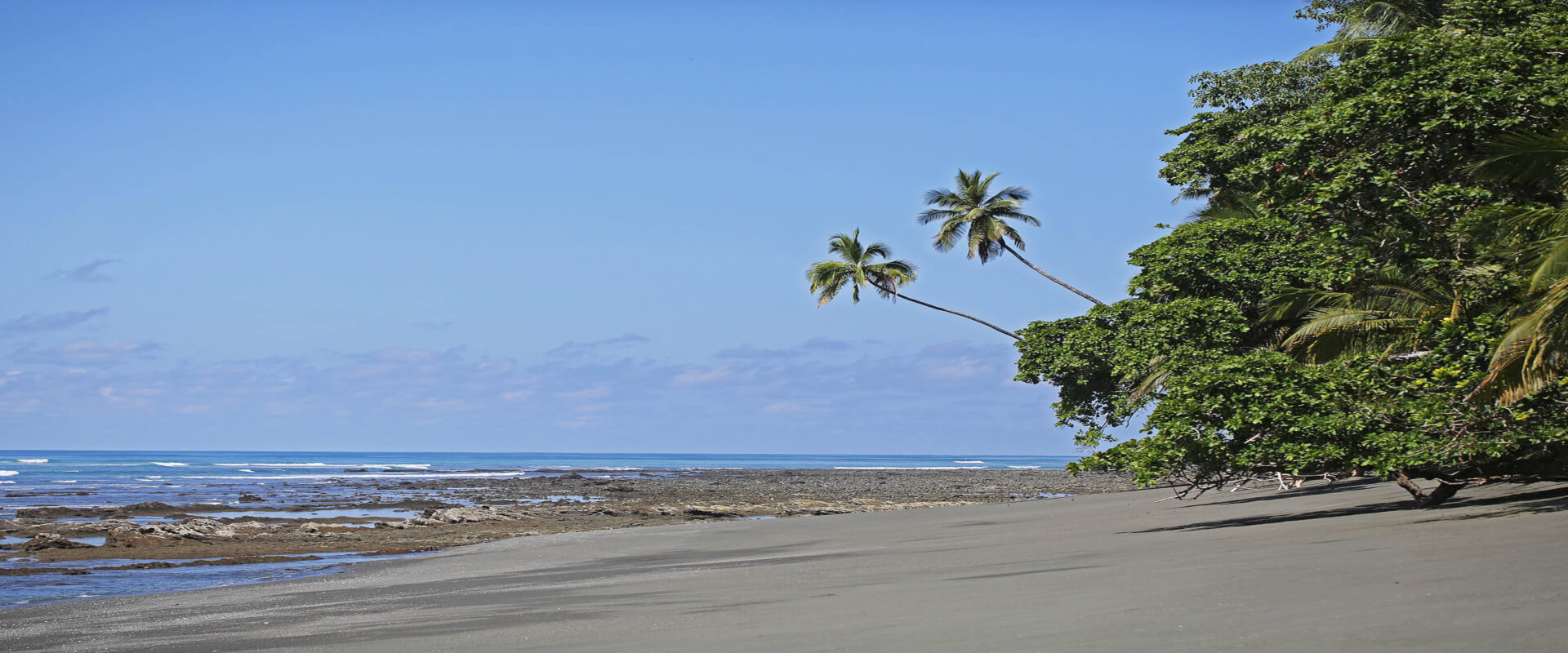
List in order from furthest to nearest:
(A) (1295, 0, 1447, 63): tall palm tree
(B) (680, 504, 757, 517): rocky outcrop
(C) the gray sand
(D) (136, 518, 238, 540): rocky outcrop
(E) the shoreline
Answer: (B) (680, 504, 757, 517): rocky outcrop, (A) (1295, 0, 1447, 63): tall palm tree, (D) (136, 518, 238, 540): rocky outcrop, (E) the shoreline, (C) the gray sand

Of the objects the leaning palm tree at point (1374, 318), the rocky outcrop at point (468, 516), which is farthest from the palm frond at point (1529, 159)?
the rocky outcrop at point (468, 516)

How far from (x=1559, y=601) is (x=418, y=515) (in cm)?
2647

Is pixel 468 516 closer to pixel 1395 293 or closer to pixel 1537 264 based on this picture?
pixel 1395 293

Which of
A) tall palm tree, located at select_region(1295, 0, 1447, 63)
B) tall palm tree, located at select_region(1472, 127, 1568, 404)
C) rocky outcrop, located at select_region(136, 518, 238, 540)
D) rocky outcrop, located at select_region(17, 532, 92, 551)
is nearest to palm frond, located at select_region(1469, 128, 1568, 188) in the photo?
tall palm tree, located at select_region(1472, 127, 1568, 404)

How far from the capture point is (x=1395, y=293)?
13.1 meters

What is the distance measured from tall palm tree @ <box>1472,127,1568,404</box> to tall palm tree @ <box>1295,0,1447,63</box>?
11.6 m

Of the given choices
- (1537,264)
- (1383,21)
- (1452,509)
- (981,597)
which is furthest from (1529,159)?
(1383,21)

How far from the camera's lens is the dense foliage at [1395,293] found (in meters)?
9.98

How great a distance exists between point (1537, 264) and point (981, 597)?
19.6 feet

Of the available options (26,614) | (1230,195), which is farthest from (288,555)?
(1230,195)

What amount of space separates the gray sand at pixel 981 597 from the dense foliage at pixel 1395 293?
94 centimetres

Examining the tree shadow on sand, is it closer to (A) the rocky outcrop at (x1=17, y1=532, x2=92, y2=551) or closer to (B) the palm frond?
(B) the palm frond

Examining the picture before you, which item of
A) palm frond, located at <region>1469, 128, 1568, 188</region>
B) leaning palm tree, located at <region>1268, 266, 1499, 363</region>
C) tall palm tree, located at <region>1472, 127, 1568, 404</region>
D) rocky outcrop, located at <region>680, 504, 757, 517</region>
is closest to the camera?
tall palm tree, located at <region>1472, 127, 1568, 404</region>

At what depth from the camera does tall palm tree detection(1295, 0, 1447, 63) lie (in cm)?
2103
